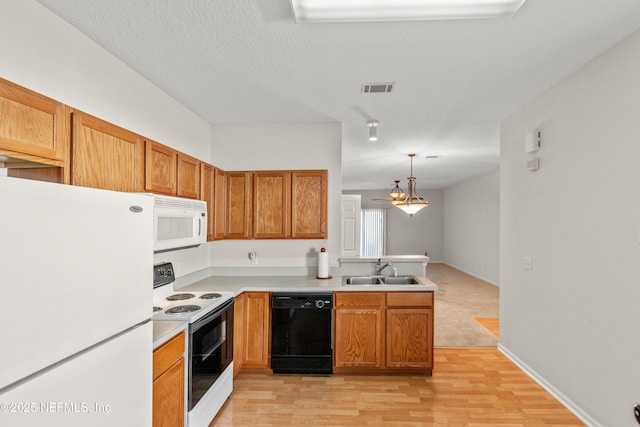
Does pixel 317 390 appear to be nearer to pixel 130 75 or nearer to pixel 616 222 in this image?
pixel 616 222

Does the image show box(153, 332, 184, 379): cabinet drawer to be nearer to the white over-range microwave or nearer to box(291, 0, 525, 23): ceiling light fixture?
the white over-range microwave

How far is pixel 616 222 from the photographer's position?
86.0 inches

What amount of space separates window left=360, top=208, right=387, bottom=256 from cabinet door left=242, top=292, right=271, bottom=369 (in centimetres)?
800

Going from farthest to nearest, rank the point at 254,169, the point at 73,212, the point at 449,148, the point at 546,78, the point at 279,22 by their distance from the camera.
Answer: the point at 449,148
the point at 254,169
the point at 546,78
the point at 279,22
the point at 73,212

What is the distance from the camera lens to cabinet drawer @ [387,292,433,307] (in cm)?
319

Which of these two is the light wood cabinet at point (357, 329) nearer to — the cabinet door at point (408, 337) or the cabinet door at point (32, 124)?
the cabinet door at point (408, 337)

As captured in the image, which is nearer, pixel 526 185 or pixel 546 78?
pixel 546 78

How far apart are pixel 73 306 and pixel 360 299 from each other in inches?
96.6

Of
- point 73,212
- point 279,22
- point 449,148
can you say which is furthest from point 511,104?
point 73,212

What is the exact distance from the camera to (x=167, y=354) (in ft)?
6.28

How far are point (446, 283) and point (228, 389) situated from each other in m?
5.98

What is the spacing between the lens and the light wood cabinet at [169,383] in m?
1.80

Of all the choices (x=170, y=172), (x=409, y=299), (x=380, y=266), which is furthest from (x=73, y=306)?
(x=380, y=266)

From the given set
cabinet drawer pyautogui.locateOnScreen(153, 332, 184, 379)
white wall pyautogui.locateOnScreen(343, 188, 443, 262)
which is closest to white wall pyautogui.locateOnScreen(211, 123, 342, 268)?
cabinet drawer pyautogui.locateOnScreen(153, 332, 184, 379)
